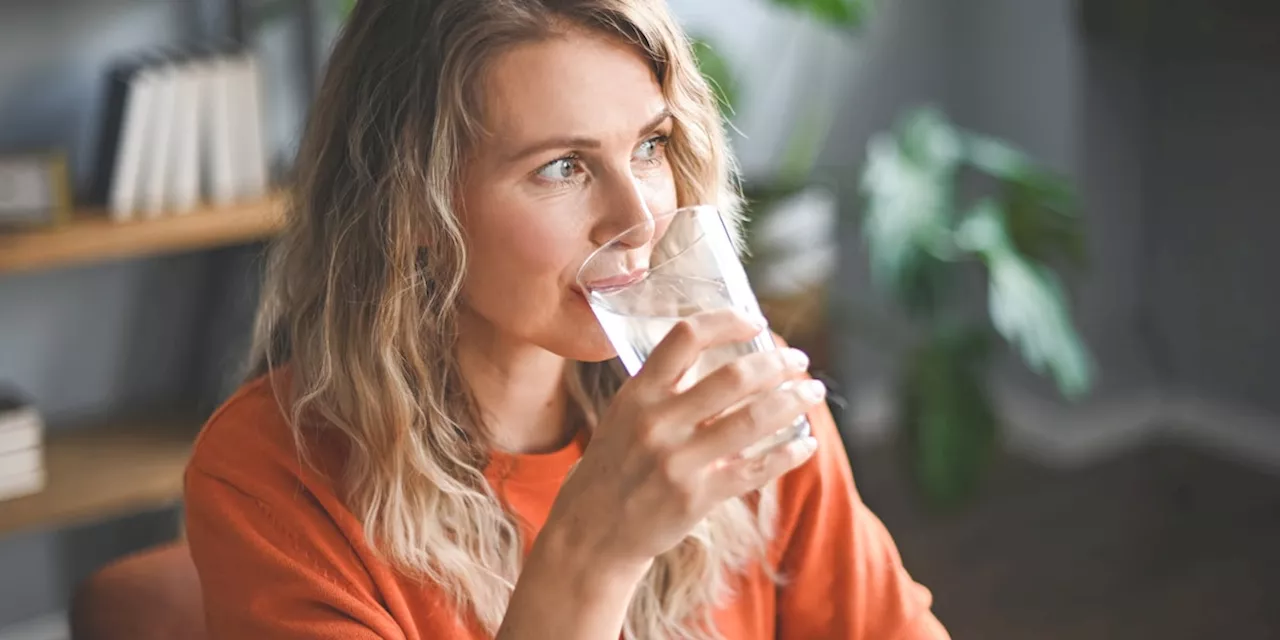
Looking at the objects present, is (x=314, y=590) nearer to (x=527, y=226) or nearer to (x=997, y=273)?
(x=527, y=226)

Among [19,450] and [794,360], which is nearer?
[794,360]

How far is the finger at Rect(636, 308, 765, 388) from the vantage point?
82 centimetres

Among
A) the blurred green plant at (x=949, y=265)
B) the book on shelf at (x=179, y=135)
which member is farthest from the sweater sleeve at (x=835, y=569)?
the book on shelf at (x=179, y=135)

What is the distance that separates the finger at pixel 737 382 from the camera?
814 mm

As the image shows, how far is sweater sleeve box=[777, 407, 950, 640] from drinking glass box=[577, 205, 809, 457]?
0.33m

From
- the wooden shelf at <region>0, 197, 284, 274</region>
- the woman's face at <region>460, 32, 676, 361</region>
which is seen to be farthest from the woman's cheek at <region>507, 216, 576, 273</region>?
the wooden shelf at <region>0, 197, 284, 274</region>

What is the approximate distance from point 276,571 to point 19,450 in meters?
1.44

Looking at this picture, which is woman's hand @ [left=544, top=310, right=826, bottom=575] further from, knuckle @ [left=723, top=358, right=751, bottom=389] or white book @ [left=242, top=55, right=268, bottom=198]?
white book @ [left=242, top=55, right=268, bottom=198]

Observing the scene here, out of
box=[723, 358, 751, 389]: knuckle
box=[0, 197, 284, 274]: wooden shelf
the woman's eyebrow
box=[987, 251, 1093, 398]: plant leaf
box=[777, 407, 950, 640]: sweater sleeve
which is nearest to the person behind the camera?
box=[723, 358, 751, 389]: knuckle

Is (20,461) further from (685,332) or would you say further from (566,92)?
(685,332)

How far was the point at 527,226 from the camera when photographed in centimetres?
104

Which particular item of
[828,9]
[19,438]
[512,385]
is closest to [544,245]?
[512,385]

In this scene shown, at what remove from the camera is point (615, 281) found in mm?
909

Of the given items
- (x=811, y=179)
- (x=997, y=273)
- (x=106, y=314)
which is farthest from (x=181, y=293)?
(x=997, y=273)
